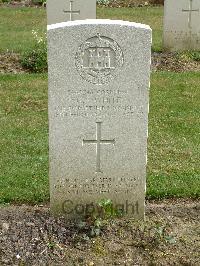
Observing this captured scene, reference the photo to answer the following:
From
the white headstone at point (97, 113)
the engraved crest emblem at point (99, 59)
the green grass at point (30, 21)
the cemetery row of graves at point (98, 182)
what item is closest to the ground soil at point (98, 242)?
the cemetery row of graves at point (98, 182)

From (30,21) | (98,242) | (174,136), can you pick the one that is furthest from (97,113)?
(30,21)

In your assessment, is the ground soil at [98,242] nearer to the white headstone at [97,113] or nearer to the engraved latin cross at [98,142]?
the white headstone at [97,113]

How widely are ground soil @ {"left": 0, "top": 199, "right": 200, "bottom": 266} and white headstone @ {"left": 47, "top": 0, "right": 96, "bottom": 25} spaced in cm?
625

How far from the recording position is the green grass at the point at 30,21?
1189 cm

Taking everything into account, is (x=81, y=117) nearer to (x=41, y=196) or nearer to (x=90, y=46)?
(x=90, y=46)

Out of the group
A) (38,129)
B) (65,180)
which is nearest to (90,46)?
(65,180)

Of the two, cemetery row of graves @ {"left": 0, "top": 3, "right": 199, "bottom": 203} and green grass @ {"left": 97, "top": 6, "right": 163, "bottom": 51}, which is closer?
cemetery row of graves @ {"left": 0, "top": 3, "right": 199, "bottom": 203}

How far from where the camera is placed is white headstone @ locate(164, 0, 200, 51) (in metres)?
10.8

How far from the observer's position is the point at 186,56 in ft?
34.9

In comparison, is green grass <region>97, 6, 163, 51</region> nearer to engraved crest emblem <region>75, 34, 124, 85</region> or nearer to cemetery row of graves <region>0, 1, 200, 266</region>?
cemetery row of graves <region>0, 1, 200, 266</region>

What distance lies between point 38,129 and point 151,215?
257cm

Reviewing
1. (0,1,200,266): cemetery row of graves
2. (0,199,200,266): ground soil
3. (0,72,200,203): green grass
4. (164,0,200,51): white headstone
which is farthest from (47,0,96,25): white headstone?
(0,199,200,266): ground soil

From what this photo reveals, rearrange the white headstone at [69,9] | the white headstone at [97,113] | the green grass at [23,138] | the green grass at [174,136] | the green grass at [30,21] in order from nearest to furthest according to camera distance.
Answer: the white headstone at [97,113]
the green grass at [23,138]
the green grass at [174,136]
the white headstone at [69,9]
the green grass at [30,21]

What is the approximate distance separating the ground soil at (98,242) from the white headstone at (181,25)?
21.2 ft
